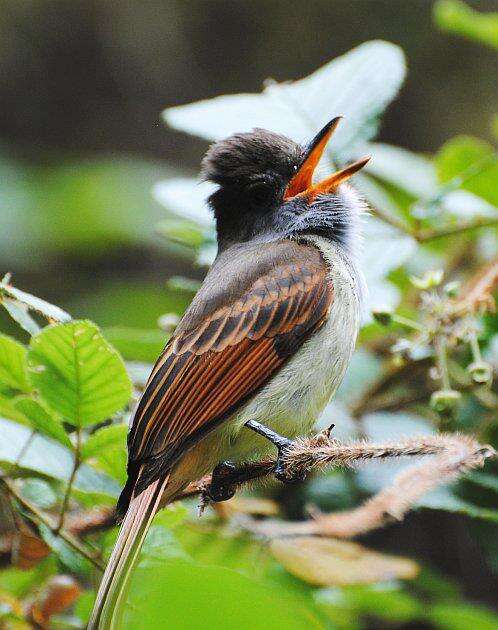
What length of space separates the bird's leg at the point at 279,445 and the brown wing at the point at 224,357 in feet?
0.26

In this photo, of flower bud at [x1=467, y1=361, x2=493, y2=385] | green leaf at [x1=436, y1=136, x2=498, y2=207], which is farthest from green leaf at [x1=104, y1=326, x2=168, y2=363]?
green leaf at [x1=436, y1=136, x2=498, y2=207]

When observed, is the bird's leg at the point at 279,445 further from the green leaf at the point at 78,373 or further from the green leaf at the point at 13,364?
the green leaf at the point at 13,364

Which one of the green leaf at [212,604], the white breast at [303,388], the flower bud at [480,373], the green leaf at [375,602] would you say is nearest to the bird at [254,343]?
the white breast at [303,388]

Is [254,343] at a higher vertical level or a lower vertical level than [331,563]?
higher

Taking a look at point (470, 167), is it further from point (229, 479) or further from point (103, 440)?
point (103, 440)

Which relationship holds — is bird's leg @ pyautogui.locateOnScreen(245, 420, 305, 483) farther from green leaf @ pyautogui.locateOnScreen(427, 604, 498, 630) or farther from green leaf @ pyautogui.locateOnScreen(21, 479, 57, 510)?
green leaf @ pyautogui.locateOnScreen(427, 604, 498, 630)

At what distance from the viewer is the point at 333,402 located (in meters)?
3.17

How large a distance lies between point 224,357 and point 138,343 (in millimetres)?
512

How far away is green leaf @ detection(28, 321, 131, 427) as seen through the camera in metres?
1.90

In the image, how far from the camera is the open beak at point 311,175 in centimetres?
294

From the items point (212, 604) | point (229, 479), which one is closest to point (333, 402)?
point (229, 479)

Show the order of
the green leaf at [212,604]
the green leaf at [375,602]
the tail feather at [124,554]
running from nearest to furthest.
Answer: the green leaf at [212,604]
the tail feather at [124,554]
the green leaf at [375,602]

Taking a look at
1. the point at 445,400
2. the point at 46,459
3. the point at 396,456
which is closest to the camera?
the point at 396,456

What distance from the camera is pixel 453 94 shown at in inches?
310
